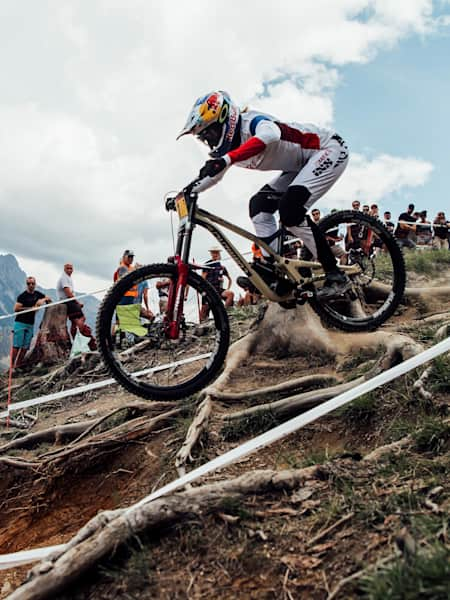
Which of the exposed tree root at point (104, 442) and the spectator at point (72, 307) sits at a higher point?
the spectator at point (72, 307)

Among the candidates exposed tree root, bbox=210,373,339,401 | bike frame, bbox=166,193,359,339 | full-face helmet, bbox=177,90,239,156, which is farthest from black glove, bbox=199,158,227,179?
exposed tree root, bbox=210,373,339,401

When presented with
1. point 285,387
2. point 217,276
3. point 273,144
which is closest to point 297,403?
point 285,387

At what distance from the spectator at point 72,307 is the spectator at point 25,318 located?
1.67 feet

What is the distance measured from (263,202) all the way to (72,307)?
7.70 metres

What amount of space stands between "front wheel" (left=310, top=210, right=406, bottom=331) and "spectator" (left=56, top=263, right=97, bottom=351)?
6.56m

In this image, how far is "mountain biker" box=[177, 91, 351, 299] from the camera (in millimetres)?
4562

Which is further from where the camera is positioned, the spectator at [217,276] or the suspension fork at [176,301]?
the spectator at [217,276]

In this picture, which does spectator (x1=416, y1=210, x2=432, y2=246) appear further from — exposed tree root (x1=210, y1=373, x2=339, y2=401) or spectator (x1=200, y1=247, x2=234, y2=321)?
exposed tree root (x1=210, y1=373, x2=339, y2=401)

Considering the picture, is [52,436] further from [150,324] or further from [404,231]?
[404,231]

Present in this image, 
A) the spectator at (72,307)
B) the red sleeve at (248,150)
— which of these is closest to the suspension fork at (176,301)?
the red sleeve at (248,150)

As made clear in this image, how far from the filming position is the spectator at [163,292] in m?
4.52

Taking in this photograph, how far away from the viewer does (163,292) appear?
4734 mm

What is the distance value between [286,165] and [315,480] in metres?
3.24

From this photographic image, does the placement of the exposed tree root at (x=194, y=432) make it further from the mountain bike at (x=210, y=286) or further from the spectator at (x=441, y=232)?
the spectator at (x=441, y=232)
